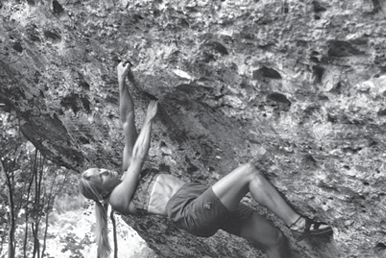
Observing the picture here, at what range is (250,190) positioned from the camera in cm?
444

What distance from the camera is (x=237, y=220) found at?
4781mm

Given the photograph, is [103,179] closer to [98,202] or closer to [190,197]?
[98,202]

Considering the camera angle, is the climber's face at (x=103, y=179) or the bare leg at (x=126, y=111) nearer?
the bare leg at (x=126, y=111)

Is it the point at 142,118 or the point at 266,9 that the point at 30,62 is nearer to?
the point at 142,118

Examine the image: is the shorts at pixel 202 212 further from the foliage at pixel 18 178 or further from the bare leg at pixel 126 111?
the foliage at pixel 18 178

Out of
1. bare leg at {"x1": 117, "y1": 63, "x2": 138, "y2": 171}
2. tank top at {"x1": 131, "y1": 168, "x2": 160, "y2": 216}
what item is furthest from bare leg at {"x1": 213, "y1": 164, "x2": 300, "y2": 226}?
bare leg at {"x1": 117, "y1": 63, "x2": 138, "y2": 171}

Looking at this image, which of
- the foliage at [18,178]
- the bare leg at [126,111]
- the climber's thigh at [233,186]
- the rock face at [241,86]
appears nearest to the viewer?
the rock face at [241,86]

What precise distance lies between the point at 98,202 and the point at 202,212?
1086 mm

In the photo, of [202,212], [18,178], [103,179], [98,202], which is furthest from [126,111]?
[18,178]

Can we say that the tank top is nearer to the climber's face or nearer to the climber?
the climber

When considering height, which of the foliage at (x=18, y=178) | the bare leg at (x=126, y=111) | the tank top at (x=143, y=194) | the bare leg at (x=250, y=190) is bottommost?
A: the bare leg at (x=250, y=190)

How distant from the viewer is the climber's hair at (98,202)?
4777mm

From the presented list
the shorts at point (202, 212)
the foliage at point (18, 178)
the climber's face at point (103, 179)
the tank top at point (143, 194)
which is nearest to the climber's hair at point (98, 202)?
the climber's face at point (103, 179)

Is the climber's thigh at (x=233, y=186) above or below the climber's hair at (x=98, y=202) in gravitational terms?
below
